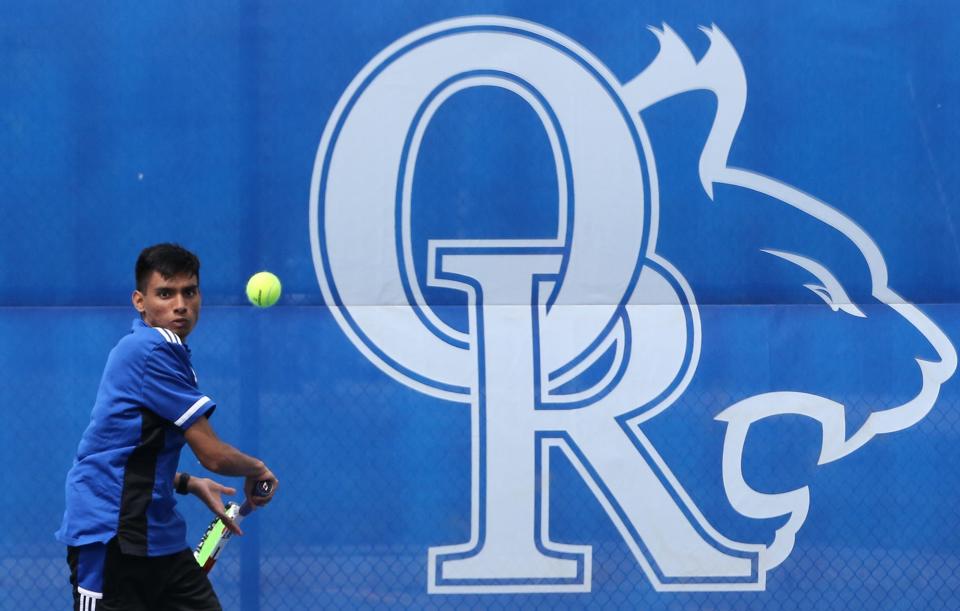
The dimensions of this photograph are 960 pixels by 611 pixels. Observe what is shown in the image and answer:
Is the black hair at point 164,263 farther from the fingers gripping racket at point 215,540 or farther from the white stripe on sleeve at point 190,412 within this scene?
the fingers gripping racket at point 215,540

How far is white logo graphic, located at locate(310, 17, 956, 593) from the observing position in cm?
481

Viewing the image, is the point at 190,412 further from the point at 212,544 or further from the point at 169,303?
the point at 212,544

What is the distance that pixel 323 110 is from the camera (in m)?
4.84

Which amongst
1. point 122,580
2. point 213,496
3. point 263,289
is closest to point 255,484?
point 213,496

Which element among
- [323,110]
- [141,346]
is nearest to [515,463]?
[323,110]

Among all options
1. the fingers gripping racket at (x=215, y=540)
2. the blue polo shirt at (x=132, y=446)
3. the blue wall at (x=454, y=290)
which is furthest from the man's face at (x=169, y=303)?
the blue wall at (x=454, y=290)

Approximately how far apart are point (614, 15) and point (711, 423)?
5.37 ft

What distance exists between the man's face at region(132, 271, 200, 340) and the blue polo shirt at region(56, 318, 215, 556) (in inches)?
4.7

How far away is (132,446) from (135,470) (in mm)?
60

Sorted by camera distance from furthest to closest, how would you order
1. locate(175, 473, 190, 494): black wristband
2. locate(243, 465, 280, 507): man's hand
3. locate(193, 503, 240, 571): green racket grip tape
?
locate(193, 503, 240, 571): green racket grip tape, locate(175, 473, 190, 494): black wristband, locate(243, 465, 280, 507): man's hand

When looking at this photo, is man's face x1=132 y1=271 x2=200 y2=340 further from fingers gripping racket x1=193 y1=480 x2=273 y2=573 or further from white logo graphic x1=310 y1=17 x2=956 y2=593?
white logo graphic x1=310 y1=17 x2=956 y2=593

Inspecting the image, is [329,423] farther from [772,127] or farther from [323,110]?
[772,127]

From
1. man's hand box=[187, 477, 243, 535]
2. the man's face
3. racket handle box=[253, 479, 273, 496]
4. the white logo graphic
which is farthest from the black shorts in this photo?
the white logo graphic

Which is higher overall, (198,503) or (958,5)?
(958,5)
